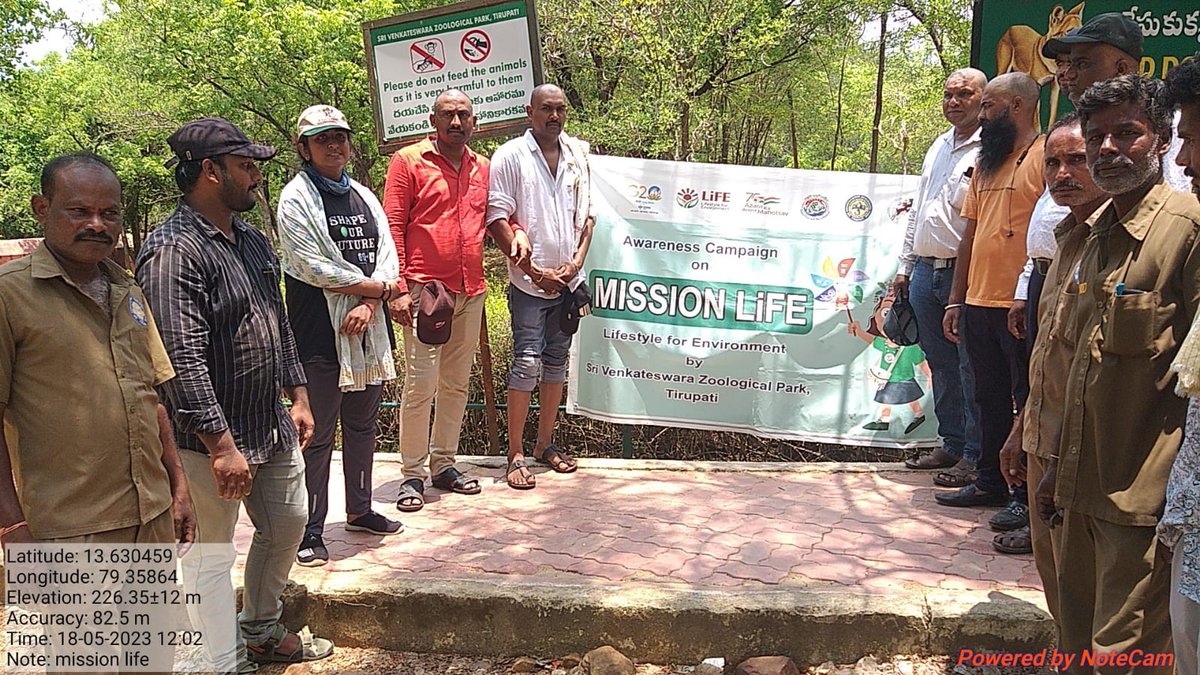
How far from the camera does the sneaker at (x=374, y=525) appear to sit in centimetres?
409

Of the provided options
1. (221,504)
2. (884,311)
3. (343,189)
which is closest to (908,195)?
(884,311)

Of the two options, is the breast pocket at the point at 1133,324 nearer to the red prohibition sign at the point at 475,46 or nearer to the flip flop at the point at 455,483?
the flip flop at the point at 455,483

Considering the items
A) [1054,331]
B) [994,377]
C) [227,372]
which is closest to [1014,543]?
[994,377]

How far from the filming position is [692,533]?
4090 mm

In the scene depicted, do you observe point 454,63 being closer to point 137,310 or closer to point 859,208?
point 859,208

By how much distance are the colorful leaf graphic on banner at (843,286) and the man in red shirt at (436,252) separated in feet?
Answer: 6.72

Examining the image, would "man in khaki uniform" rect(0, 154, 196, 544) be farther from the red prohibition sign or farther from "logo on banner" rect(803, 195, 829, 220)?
"logo on banner" rect(803, 195, 829, 220)

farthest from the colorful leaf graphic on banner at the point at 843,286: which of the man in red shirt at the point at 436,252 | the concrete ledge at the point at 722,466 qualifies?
the man in red shirt at the point at 436,252

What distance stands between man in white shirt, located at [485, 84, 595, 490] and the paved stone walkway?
1.45 ft

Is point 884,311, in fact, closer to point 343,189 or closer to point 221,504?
point 343,189

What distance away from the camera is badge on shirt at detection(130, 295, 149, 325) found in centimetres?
244

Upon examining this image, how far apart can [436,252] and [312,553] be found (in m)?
1.63

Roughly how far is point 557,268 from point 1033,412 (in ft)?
9.12

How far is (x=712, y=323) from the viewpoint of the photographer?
18.0 ft
